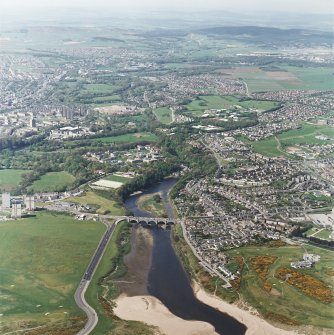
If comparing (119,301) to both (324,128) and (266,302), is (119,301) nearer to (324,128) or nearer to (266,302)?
(266,302)

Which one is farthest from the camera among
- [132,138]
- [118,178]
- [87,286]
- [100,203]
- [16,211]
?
[132,138]

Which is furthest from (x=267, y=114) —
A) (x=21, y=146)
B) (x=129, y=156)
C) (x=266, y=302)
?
(x=266, y=302)

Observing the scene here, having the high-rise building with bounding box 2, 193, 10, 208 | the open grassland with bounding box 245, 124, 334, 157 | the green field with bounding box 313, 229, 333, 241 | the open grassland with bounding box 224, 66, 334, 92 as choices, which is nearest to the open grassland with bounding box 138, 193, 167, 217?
the high-rise building with bounding box 2, 193, 10, 208

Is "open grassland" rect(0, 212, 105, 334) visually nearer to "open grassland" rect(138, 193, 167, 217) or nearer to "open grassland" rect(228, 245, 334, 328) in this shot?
"open grassland" rect(138, 193, 167, 217)

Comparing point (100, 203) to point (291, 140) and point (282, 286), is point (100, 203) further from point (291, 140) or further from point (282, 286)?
point (291, 140)

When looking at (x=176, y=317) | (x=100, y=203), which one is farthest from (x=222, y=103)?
(x=176, y=317)

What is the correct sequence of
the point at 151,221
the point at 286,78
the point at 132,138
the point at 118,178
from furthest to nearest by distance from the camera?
1. the point at 286,78
2. the point at 132,138
3. the point at 118,178
4. the point at 151,221

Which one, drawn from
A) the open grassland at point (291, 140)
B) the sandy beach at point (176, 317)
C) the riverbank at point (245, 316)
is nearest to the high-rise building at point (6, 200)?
the sandy beach at point (176, 317)
